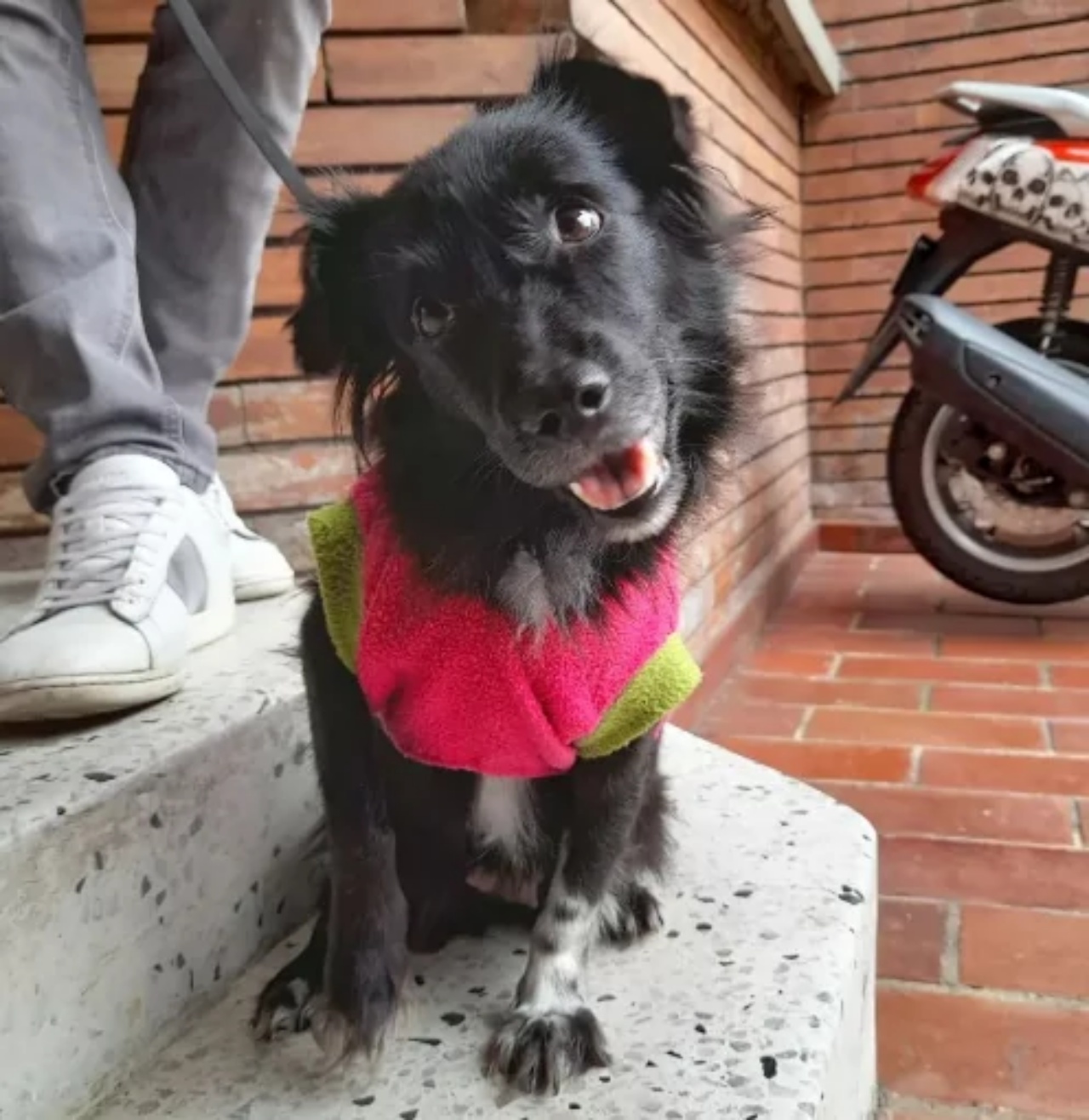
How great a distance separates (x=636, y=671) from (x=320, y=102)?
3.85 feet

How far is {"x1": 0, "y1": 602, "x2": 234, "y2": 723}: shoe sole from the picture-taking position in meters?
1.11

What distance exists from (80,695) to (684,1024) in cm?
64

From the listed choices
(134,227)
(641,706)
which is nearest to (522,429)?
(641,706)

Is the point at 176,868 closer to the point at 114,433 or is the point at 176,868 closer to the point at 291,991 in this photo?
the point at 291,991

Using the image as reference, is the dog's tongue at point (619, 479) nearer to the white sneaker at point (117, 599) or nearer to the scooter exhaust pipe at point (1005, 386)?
the white sneaker at point (117, 599)

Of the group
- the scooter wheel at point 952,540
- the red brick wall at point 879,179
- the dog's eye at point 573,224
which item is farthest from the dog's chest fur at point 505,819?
the red brick wall at point 879,179

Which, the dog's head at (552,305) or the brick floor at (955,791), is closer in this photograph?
the dog's head at (552,305)

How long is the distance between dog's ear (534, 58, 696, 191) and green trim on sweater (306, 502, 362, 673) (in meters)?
0.41

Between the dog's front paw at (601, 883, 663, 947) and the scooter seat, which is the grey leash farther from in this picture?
the scooter seat

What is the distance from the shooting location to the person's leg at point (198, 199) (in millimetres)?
1465

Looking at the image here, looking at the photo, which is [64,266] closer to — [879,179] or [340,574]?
[340,574]

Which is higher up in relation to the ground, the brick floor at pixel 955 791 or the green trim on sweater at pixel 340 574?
the green trim on sweater at pixel 340 574

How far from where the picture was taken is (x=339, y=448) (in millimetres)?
1869

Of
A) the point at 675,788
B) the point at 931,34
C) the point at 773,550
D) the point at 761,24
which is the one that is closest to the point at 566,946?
the point at 675,788
